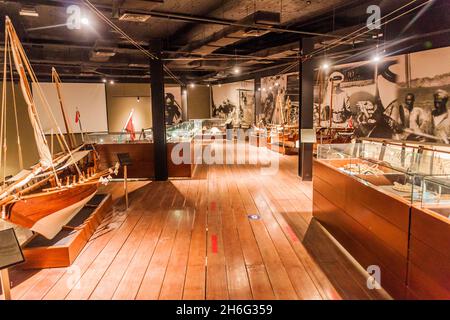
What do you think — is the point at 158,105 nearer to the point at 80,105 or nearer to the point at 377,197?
the point at 377,197

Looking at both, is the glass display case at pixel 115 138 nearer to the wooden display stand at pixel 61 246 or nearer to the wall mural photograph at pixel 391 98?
the wooden display stand at pixel 61 246

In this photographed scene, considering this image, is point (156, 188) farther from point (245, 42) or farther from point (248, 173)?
point (245, 42)

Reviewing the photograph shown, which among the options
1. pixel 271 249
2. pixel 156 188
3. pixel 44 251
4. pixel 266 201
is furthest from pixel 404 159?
pixel 156 188

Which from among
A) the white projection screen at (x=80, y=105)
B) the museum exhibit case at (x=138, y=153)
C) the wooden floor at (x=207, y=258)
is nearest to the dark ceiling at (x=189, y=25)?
the museum exhibit case at (x=138, y=153)

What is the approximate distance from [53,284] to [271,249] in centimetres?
249

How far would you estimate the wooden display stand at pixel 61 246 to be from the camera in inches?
143

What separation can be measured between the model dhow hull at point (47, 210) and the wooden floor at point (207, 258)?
0.49 m

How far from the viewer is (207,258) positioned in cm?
381

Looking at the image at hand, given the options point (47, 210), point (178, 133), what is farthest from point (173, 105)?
point (47, 210)

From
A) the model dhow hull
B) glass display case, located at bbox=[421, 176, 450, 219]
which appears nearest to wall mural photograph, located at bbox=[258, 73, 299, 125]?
the model dhow hull

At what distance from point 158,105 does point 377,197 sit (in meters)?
5.99

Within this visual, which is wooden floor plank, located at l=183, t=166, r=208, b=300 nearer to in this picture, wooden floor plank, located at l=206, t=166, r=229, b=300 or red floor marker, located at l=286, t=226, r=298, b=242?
wooden floor plank, located at l=206, t=166, r=229, b=300

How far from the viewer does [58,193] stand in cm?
392

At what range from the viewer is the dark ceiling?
549 cm
